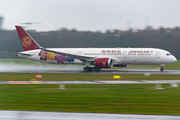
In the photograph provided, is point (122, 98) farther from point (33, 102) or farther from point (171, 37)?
point (171, 37)

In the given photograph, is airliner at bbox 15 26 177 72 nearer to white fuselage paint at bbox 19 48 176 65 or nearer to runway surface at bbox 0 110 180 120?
white fuselage paint at bbox 19 48 176 65

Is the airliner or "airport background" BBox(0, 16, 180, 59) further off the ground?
"airport background" BBox(0, 16, 180, 59)

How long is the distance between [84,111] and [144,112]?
262 cm

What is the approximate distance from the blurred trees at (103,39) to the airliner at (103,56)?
1531 inches

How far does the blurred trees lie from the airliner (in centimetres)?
3889

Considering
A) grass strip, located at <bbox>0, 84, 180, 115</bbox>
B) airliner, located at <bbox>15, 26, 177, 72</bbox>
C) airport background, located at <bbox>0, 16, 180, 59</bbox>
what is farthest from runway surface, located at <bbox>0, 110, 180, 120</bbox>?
airport background, located at <bbox>0, 16, 180, 59</bbox>

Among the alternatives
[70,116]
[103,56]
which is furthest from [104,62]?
[70,116]

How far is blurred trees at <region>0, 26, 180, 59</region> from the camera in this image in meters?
82.5

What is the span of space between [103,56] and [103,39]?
49.8 meters

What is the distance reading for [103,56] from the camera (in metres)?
39.9

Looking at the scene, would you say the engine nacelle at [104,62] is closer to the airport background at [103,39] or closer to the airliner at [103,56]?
the airliner at [103,56]

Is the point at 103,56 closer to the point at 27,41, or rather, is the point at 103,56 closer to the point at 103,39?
the point at 27,41

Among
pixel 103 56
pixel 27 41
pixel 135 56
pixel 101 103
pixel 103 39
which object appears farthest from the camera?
pixel 103 39

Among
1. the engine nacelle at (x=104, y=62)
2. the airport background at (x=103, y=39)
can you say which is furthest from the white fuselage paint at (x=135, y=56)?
the airport background at (x=103, y=39)
